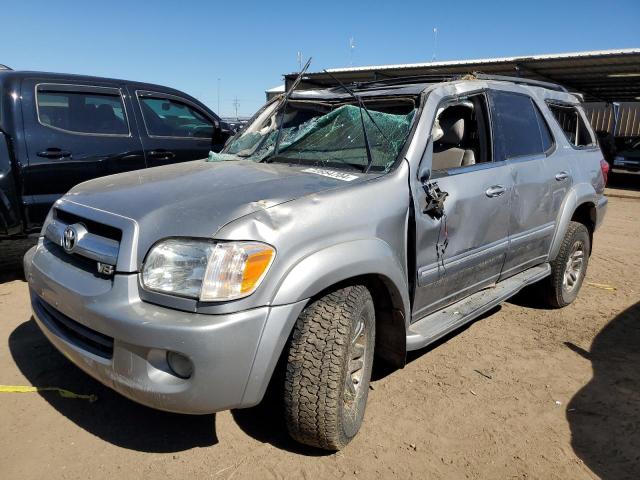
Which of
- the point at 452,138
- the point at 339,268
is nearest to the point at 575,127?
the point at 452,138

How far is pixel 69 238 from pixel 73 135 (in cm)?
282

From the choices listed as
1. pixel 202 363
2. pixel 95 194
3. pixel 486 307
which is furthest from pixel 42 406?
pixel 486 307

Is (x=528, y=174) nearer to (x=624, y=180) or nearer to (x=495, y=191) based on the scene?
(x=495, y=191)

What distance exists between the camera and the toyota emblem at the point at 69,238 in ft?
7.98

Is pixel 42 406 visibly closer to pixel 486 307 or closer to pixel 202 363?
pixel 202 363

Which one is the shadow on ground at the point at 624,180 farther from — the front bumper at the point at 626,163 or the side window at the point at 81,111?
the side window at the point at 81,111

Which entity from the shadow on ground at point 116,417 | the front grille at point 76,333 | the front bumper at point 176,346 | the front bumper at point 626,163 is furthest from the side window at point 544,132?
the front bumper at point 626,163

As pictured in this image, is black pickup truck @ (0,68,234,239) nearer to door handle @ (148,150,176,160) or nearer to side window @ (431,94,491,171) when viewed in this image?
door handle @ (148,150,176,160)

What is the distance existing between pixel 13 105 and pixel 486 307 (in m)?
4.21

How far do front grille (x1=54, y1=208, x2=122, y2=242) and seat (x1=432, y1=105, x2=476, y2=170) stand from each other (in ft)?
6.47

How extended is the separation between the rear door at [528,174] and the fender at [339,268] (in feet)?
4.81

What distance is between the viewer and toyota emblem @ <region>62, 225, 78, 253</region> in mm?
2432

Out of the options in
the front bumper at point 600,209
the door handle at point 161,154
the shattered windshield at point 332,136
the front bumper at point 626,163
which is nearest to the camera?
the shattered windshield at point 332,136

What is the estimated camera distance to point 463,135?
345 cm
